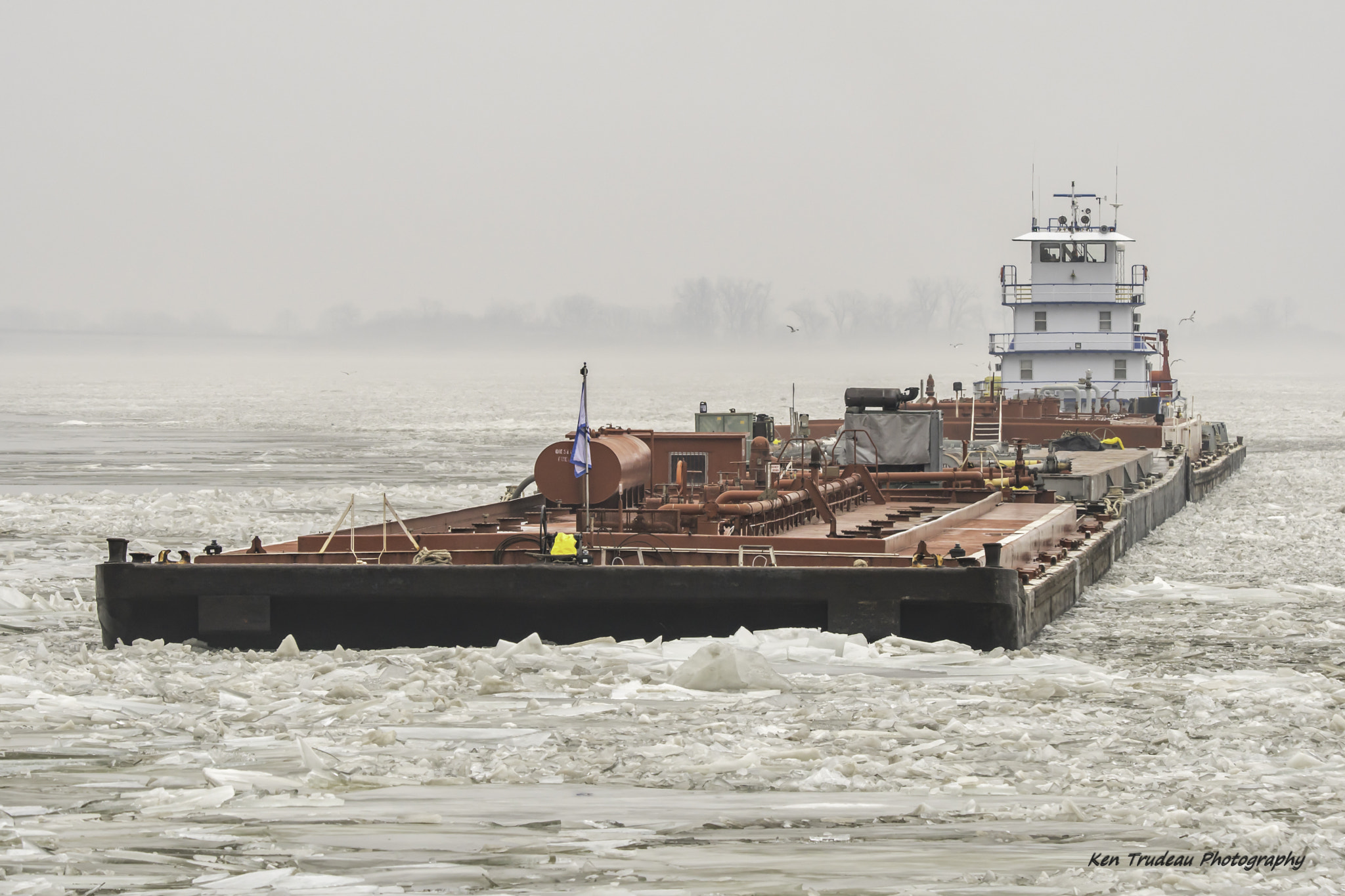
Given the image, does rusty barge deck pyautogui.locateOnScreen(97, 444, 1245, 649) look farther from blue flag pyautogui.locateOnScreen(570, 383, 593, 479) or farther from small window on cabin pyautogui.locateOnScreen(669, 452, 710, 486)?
small window on cabin pyautogui.locateOnScreen(669, 452, 710, 486)

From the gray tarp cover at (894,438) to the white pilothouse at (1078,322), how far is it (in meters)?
27.5

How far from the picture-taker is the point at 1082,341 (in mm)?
54344

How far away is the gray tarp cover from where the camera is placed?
1071 inches

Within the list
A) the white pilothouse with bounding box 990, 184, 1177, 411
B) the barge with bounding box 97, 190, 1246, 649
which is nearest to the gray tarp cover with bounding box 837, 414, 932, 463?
the barge with bounding box 97, 190, 1246, 649

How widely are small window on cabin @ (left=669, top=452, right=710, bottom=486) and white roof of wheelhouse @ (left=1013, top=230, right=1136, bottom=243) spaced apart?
34.6 meters

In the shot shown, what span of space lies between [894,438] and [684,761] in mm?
16654

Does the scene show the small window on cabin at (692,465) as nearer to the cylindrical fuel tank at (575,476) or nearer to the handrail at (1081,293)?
the cylindrical fuel tank at (575,476)

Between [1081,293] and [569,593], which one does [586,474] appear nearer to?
[569,593]

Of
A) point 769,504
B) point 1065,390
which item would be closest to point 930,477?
point 769,504

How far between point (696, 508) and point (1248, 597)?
743 centimetres

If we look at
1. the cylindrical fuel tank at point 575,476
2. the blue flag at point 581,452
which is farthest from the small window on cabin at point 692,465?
the blue flag at point 581,452

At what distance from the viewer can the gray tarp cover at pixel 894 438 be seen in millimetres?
27203

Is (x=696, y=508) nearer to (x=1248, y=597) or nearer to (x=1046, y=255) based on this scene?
(x=1248, y=597)

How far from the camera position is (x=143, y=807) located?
10.0m
